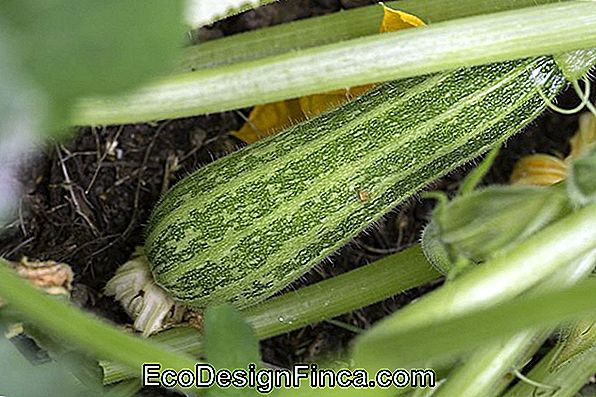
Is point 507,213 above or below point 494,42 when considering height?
below

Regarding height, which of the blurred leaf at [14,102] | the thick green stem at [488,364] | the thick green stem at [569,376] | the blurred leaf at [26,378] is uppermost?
the thick green stem at [569,376]

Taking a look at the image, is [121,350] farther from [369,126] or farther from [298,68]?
[369,126]

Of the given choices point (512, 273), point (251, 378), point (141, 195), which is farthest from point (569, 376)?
point (141, 195)

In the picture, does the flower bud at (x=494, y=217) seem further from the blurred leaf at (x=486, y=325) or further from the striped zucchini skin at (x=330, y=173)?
the striped zucchini skin at (x=330, y=173)

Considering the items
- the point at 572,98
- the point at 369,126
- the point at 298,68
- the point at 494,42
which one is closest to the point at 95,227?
the point at 369,126

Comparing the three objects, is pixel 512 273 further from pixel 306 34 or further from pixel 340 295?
pixel 306 34

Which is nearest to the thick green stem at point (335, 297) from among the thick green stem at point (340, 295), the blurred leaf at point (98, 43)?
the thick green stem at point (340, 295)
